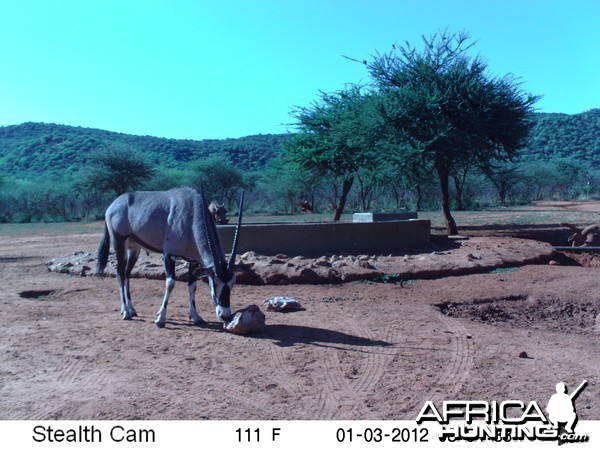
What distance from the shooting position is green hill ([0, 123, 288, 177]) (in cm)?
7262

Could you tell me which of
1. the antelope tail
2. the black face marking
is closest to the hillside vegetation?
the antelope tail

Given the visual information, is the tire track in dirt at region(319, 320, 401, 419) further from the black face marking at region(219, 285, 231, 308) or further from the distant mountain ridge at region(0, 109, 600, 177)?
the distant mountain ridge at region(0, 109, 600, 177)

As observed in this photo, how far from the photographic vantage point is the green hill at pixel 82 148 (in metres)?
72.6

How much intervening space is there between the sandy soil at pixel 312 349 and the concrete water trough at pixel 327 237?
106 inches

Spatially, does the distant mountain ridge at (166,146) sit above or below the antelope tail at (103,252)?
above

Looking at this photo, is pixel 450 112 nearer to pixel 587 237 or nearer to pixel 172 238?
pixel 587 237

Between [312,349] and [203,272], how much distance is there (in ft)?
6.39

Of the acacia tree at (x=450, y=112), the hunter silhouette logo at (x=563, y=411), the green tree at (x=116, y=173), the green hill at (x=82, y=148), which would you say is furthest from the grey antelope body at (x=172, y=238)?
the green hill at (x=82, y=148)

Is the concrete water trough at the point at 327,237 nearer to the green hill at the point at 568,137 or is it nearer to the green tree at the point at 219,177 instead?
the green tree at the point at 219,177

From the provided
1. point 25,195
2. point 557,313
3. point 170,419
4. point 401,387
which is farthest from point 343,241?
point 25,195

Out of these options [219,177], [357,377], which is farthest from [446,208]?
[219,177]

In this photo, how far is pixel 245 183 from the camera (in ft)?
184

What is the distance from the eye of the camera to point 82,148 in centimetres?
7556

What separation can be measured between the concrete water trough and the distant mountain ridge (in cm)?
5951
